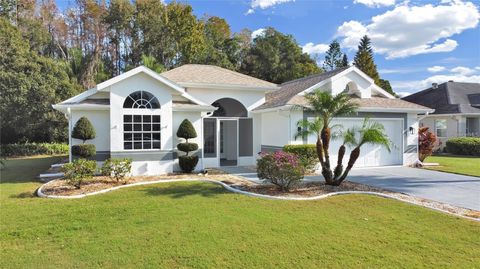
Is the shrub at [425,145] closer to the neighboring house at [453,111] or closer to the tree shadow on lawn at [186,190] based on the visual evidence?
the neighboring house at [453,111]

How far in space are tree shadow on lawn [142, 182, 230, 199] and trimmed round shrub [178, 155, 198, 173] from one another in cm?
295

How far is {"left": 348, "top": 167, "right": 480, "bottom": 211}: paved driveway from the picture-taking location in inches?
419

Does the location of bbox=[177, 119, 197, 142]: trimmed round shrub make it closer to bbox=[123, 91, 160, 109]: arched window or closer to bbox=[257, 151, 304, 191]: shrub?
bbox=[123, 91, 160, 109]: arched window

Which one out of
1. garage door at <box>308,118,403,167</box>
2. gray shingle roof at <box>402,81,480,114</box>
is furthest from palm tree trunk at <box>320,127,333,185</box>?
gray shingle roof at <box>402,81,480,114</box>

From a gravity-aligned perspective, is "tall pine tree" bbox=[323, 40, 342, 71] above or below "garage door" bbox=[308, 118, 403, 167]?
above

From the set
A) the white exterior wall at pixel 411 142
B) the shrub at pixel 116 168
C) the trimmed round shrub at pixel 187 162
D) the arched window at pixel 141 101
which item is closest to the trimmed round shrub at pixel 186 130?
the trimmed round shrub at pixel 187 162

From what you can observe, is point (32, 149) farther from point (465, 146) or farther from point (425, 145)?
point (465, 146)

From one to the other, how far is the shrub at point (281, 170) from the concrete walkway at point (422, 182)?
2.03m

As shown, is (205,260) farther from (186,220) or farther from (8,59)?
(8,59)

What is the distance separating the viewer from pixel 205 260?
5.75 meters

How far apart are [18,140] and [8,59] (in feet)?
25.6

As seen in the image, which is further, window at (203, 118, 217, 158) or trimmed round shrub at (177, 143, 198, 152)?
window at (203, 118, 217, 158)

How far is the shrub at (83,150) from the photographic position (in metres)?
13.9

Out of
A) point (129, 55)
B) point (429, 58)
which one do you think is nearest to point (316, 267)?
point (429, 58)
